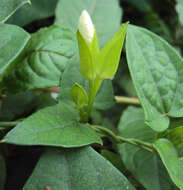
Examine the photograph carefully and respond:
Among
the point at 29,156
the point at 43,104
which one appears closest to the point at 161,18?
the point at 43,104

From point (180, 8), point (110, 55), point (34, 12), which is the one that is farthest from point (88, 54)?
point (180, 8)

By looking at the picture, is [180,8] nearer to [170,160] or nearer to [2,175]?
[170,160]

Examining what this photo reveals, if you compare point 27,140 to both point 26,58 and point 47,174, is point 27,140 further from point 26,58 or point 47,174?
point 26,58

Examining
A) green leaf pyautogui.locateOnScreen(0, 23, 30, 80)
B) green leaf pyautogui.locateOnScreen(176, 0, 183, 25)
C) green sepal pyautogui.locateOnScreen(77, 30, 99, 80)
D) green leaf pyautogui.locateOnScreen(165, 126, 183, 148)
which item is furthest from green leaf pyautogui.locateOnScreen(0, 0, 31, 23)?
green leaf pyautogui.locateOnScreen(176, 0, 183, 25)

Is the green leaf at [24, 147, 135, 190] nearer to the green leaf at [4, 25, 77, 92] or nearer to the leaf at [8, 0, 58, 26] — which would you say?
the green leaf at [4, 25, 77, 92]

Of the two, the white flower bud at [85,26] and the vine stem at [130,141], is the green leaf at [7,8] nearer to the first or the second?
the white flower bud at [85,26]

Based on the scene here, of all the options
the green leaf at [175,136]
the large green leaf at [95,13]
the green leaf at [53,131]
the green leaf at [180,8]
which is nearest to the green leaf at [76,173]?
the green leaf at [53,131]

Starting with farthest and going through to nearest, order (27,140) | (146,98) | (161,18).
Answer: (161,18)
(146,98)
(27,140)
